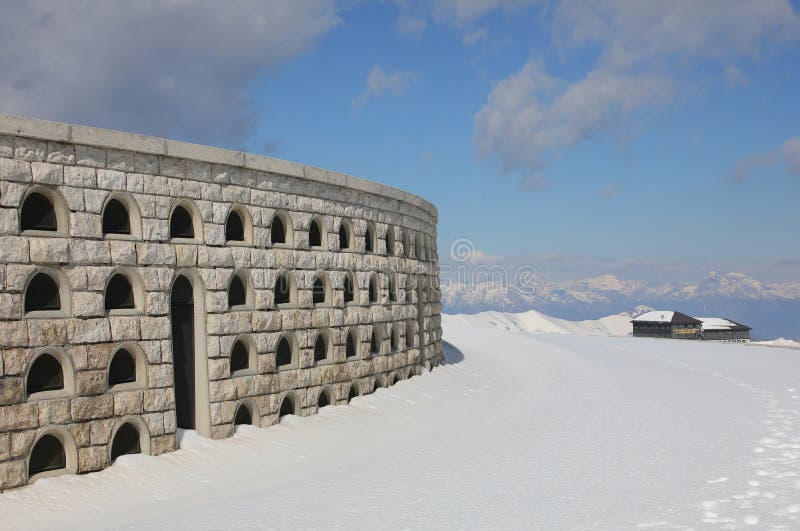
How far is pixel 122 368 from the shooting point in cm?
1412

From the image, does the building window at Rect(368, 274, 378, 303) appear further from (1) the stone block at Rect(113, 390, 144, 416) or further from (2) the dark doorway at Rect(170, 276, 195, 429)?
(1) the stone block at Rect(113, 390, 144, 416)

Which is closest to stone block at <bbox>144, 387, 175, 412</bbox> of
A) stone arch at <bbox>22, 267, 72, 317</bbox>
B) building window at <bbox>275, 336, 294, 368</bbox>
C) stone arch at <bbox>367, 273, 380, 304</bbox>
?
stone arch at <bbox>22, 267, 72, 317</bbox>

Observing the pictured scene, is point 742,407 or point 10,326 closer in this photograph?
point 10,326

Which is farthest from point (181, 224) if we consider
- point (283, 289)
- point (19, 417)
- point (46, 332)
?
point (19, 417)

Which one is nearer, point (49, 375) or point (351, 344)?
point (49, 375)

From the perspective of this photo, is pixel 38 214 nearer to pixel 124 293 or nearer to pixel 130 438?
pixel 124 293

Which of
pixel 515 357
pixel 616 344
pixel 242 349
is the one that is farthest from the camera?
pixel 616 344

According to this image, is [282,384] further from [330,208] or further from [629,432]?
[629,432]

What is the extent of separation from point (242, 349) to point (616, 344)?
31079 millimetres

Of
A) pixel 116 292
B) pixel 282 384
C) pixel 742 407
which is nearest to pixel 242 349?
pixel 282 384

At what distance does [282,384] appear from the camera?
1738 cm

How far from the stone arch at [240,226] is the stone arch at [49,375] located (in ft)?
15.9

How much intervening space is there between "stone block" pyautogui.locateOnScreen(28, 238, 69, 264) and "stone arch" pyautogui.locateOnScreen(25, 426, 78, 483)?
308cm

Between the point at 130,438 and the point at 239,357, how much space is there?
3.27 m
